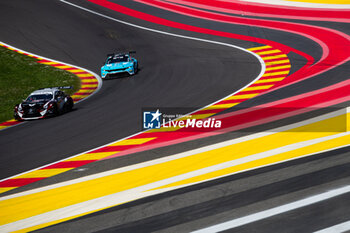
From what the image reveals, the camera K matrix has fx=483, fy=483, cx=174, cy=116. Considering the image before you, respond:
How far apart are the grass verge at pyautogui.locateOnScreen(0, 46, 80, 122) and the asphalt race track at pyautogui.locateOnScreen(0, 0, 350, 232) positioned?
5.92 ft

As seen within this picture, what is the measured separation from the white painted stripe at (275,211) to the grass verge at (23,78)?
16349mm

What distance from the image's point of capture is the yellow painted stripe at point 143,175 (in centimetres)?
1015

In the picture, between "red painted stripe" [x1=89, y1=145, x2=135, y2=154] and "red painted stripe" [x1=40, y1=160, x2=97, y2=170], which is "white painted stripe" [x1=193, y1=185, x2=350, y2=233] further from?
"red painted stripe" [x1=89, y1=145, x2=135, y2=154]

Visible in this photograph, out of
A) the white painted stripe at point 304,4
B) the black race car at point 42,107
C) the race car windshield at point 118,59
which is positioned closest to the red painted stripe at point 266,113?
the black race car at point 42,107

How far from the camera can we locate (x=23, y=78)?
90.4 feet

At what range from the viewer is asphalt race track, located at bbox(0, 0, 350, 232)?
862 cm

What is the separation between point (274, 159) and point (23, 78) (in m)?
19.7

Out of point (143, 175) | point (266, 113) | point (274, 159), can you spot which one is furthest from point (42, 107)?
point (274, 159)

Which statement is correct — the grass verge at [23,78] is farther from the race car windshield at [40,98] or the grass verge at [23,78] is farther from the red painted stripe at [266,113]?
the red painted stripe at [266,113]

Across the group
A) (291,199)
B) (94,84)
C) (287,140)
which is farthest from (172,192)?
(94,84)

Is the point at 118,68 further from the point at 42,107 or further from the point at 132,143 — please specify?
the point at 132,143

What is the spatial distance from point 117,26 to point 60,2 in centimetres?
740

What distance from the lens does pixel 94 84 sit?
25.7m

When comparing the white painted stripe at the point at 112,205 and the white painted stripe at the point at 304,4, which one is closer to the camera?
the white painted stripe at the point at 112,205
